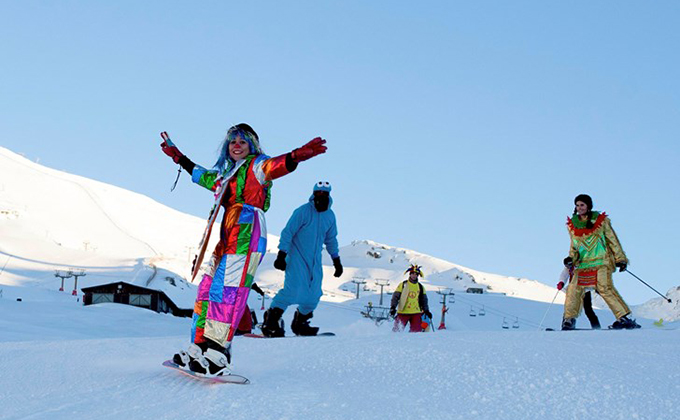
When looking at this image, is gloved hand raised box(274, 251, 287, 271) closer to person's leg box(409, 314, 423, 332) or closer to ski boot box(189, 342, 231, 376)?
person's leg box(409, 314, 423, 332)

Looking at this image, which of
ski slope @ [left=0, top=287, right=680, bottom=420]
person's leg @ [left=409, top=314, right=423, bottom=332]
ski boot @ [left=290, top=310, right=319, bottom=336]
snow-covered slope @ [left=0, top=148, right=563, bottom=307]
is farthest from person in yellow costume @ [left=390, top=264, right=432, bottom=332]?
snow-covered slope @ [left=0, top=148, right=563, bottom=307]

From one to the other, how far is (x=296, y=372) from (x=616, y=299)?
5.88 meters

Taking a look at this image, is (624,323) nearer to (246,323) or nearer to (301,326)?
(301,326)

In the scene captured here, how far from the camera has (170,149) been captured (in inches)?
203

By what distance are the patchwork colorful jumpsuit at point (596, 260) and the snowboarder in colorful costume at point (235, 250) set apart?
5.59m

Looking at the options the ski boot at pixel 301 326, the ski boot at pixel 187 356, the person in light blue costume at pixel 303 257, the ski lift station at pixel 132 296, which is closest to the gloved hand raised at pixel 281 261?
the person in light blue costume at pixel 303 257

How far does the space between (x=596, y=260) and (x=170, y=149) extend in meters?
5.69

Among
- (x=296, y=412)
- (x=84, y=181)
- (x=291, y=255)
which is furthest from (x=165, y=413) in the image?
(x=84, y=181)

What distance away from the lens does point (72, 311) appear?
51.8 ft

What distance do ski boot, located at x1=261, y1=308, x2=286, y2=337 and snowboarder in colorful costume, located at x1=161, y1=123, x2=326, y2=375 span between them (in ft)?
12.6

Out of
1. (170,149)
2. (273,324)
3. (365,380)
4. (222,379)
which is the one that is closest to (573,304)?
(273,324)

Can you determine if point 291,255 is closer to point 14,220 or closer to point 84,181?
point 14,220

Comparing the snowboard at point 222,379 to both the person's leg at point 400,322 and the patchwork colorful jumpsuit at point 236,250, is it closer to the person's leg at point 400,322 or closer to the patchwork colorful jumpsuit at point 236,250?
the patchwork colorful jumpsuit at point 236,250

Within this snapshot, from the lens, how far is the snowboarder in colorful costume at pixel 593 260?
29.6 feet
